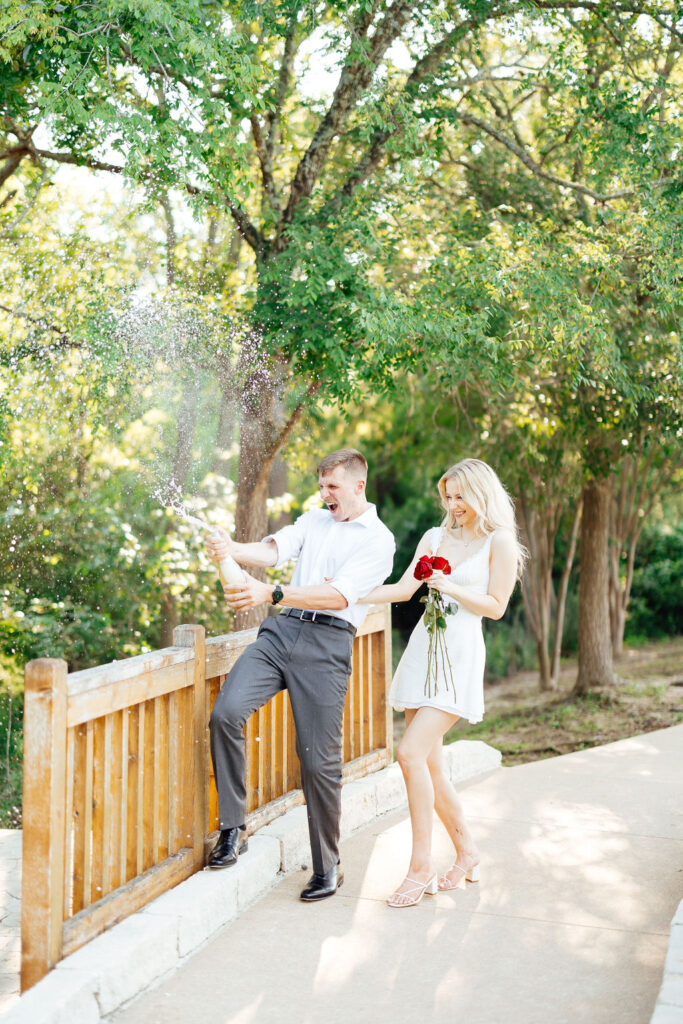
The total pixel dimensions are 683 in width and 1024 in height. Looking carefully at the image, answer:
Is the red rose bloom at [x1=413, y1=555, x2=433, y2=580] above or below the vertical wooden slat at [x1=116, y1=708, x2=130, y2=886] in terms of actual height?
above

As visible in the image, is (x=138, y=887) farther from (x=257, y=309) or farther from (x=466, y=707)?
(x=257, y=309)

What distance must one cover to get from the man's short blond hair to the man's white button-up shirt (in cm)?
16

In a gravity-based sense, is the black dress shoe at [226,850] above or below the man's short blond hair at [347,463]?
below

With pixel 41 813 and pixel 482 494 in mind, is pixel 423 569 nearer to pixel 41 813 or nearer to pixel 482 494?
pixel 482 494

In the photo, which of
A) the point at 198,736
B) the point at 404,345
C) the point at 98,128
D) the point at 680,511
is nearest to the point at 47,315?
the point at 98,128

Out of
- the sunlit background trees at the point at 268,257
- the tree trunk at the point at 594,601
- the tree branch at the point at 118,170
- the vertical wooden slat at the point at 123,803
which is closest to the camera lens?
the vertical wooden slat at the point at 123,803

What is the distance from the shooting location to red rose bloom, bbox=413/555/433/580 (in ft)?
12.9

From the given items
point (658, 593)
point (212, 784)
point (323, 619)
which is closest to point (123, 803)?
point (212, 784)

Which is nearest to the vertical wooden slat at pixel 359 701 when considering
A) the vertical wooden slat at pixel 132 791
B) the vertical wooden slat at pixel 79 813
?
the vertical wooden slat at pixel 132 791

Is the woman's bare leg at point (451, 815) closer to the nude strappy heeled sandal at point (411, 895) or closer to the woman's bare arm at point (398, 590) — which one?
the nude strappy heeled sandal at point (411, 895)

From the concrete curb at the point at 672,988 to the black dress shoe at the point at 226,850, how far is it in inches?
65.2

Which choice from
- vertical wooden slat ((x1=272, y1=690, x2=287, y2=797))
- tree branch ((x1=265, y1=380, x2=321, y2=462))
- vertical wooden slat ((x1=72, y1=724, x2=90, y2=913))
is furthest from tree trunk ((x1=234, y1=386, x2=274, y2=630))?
vertical wooden slat ((x1=72, y1=724, x2=90, y2=913))

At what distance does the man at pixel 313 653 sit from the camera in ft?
12.6

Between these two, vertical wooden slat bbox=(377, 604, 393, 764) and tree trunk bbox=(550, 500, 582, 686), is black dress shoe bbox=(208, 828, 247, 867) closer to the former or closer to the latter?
vertical wooden slat bbox=(377, 604, 393, 764)
